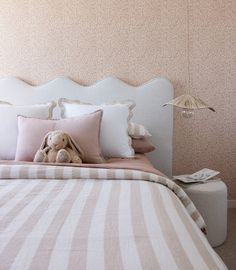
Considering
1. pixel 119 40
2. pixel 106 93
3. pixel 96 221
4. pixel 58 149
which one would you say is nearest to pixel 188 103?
pixel 106 93

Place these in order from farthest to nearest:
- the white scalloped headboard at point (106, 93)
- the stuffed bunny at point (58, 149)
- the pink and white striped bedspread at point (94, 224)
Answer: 1. the white scalloped headboard at point (106, 93)
2. the stuffed bunny at point (58, 149)
3. the pink and white striped bedspread at point (94, 224)

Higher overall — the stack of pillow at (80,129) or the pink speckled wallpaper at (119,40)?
the pink speckled wallpaper at (119,40)

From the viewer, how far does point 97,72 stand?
2771mm

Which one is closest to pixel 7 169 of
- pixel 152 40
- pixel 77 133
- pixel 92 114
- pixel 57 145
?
pixel 57 145

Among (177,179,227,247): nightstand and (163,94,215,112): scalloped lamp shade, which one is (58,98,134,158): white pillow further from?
(177,179,227,247): nightstand

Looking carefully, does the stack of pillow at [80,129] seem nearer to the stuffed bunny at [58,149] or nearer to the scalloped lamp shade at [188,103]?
the stuffed bunny at [58,149]

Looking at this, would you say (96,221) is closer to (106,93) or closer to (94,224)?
(94,224)

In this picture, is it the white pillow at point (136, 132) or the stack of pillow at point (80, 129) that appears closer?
the stack of pillow at point (80, 129)

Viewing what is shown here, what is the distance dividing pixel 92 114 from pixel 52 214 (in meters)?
1.12

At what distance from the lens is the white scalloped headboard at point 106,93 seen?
269 centimetres

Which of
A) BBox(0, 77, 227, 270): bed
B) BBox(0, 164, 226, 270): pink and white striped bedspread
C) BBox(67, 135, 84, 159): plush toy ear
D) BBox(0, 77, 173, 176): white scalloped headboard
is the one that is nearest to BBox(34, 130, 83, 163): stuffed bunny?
BBox(67, 135, 84, 159): plush toy ear

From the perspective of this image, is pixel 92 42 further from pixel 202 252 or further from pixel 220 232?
pixel 202 252

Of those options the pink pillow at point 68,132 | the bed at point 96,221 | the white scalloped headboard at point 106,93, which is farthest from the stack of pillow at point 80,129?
the white scalloped headboard at point 106,93

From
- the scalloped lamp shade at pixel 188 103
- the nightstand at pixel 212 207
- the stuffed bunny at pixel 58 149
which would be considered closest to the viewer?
the stuffed bunny at pixel 58 149
